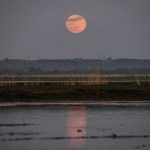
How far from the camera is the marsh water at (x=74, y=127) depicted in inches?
971

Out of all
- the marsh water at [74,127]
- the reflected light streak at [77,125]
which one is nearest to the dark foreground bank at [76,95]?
the marsh water at [74,127]

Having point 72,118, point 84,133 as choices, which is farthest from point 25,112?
point 84,133

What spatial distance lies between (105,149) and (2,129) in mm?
8150

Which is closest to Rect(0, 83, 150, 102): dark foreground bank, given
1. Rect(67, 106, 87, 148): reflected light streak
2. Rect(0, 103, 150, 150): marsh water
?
Rect(0, 103, 150, 150): marsh water

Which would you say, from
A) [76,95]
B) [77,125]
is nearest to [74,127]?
[77,125]

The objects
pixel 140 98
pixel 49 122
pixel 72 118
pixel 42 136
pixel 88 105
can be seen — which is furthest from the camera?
pixel 140 98

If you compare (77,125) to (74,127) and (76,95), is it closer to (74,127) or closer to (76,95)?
(74,127)

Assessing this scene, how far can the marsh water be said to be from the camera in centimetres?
2466

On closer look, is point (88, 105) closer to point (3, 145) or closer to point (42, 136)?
point (42, 136)

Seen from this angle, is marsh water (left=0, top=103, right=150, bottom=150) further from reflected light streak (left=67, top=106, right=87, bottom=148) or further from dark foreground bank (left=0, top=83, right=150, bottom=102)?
dark foreground bank (left=0, top=83, right=150, bottom=102)

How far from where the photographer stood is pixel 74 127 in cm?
3045

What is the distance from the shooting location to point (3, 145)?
2453 centimetres

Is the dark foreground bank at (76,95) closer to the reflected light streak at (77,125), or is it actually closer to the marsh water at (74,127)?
the marsh water at (74,127)

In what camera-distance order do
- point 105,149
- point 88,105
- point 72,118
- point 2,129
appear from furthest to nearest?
point 88,105
point 72,118
point 2,129
point 105,149
